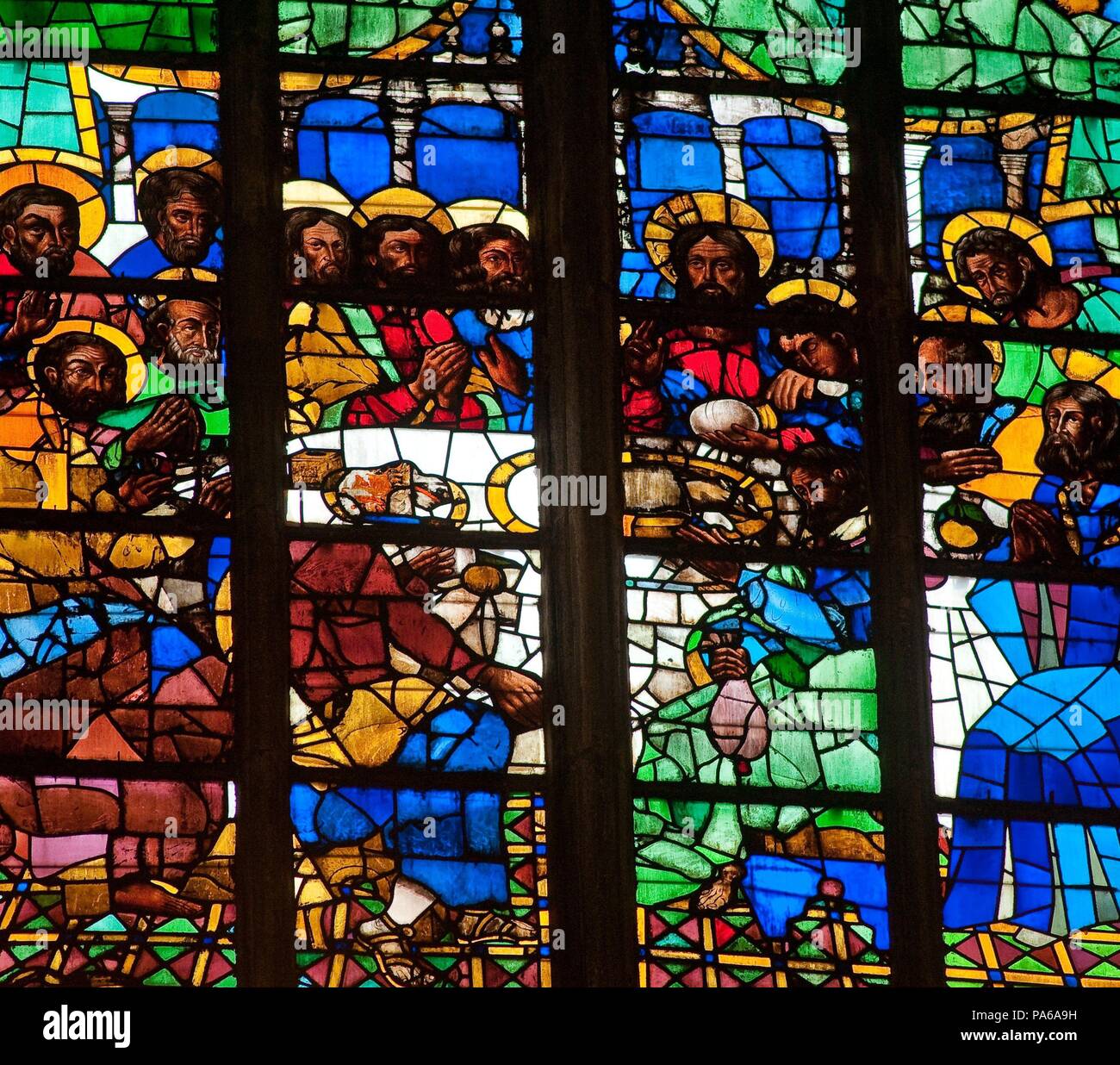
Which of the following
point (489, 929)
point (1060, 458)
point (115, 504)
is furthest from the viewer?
point (1060, 458)

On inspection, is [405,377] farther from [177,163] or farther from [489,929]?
[489,929]

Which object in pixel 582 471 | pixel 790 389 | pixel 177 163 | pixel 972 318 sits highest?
pixel 177 163

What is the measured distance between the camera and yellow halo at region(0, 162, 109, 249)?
1055cm

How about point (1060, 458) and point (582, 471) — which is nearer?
point (582, 471)

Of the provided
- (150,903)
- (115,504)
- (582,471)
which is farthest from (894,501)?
(150,903)

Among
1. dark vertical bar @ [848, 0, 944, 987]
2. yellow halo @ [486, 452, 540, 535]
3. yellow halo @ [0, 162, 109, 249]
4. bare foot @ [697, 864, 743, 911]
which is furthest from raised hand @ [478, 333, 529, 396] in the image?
bare foot @ [697, 864, 743, 911]

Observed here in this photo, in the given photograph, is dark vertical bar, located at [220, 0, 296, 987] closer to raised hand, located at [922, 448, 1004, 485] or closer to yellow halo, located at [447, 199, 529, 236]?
yellow halo, located at [447, 199, 529, 236]

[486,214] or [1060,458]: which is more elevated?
[486,214]

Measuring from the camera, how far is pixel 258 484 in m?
10.2

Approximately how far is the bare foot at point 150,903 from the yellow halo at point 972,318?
3.29m

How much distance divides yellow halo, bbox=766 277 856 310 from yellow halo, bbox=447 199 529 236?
895mm

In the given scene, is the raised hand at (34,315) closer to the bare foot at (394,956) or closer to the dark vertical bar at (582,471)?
the dark vertical bar at (582,471)

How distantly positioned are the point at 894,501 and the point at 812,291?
822mm

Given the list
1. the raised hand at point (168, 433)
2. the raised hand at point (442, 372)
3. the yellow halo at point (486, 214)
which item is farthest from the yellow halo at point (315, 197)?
the raised hand at point (168, 433)
